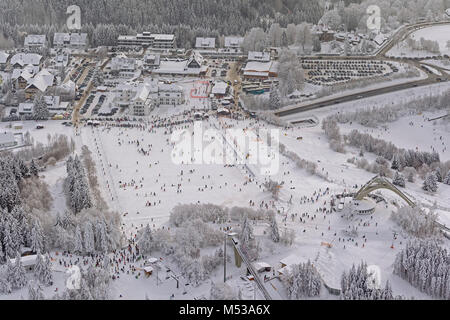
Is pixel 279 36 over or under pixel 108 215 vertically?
over

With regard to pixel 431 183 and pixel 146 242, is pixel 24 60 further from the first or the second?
pixel 431 183

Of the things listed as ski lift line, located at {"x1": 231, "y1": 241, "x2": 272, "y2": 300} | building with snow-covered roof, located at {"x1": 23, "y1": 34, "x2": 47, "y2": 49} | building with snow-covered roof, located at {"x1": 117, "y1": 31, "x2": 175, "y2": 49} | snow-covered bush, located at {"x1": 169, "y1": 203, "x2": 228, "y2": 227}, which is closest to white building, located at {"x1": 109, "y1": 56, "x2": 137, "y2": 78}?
building with snow-covered roof, located at {"x1": 117, "y1": 31, "x2": 175, "y2": 49}

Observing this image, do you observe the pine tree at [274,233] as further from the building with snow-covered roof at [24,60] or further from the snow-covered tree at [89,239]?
the building with snow-covered roof at [24,60]

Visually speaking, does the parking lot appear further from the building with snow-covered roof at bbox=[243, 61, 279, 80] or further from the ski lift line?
the ski lift line

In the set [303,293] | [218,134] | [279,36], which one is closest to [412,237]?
[303,293]

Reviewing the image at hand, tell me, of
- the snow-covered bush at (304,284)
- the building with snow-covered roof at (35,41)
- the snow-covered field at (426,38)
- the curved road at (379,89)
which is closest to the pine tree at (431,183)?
the snow-covered bush at (304,284)
